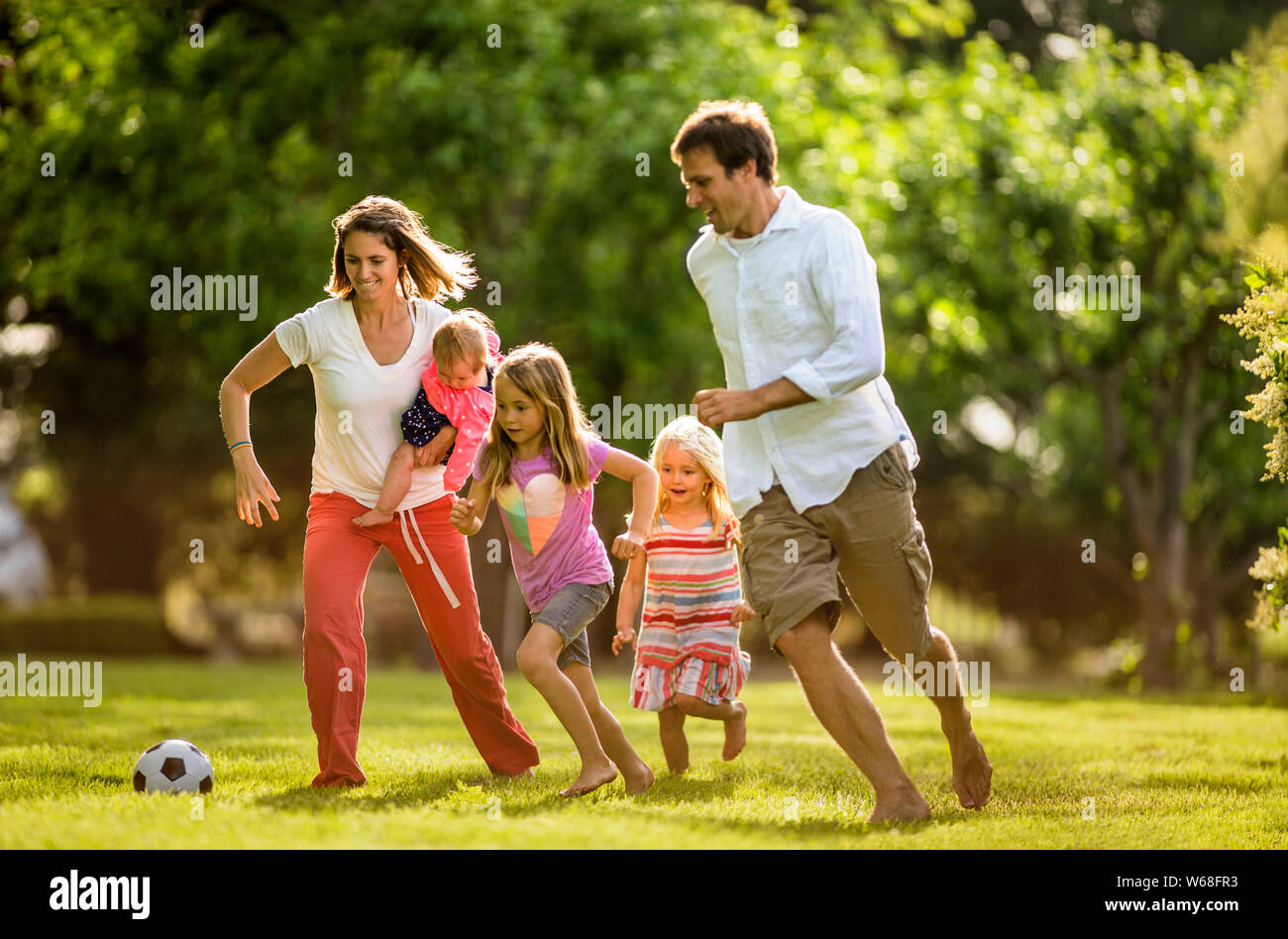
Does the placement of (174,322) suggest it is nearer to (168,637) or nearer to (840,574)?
(168,637)

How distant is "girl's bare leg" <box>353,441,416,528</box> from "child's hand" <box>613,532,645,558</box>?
925 millimetres

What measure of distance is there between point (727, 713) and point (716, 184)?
9.08 ft

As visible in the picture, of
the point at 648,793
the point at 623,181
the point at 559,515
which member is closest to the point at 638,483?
the point at 559,515

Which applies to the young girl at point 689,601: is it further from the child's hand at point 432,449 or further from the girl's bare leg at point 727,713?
the child's hand at point 432,449

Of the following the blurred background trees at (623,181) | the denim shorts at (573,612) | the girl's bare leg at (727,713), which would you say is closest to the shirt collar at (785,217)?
the denim shorts at (573,612)

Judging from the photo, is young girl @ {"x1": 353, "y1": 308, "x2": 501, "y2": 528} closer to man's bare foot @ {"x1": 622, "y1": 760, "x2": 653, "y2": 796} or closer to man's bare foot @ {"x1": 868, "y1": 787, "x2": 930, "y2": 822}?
man's bare foot @ {"x1": 622, "y1": 760, "x2": 653, "y2": 796}

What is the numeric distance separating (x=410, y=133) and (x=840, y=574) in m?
10.4

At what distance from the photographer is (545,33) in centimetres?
1450

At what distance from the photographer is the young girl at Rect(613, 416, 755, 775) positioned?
258 inches

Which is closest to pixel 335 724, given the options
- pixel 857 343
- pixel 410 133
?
pixel 857 343

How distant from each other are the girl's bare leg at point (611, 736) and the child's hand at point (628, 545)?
56 cm

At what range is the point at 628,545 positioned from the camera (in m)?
5.62

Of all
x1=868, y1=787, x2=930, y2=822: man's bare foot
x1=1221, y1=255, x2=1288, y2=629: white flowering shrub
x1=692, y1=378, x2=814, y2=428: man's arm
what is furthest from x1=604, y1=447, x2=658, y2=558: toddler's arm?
x1=1221, y1=255, x2=1288, y2=629: white flowering shrub

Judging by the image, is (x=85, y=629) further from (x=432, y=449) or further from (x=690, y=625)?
(x=432, y=449)
